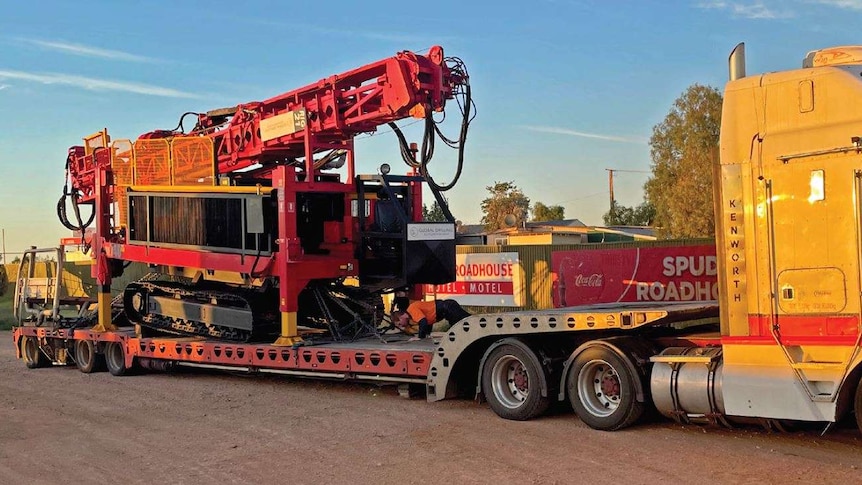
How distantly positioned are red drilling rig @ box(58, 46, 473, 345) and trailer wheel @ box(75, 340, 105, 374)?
57 cm

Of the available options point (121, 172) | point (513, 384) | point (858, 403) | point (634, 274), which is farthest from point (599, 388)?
point (634, 274)

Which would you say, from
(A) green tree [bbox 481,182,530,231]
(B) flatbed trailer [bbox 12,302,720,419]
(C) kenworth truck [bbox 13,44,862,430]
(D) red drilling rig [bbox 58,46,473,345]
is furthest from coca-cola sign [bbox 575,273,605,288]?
(A) green tree [bbox 481,182,530,231]

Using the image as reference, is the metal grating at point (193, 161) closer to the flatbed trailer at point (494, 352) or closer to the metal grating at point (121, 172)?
the metal grating at point (121, 172)

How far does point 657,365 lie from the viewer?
850 cm

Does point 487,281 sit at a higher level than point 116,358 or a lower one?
higher

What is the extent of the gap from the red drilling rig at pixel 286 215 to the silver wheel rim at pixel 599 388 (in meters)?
4.13

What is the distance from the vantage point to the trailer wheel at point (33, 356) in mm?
17047

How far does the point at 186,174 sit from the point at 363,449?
7.57m

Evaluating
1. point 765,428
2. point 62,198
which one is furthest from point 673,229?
point 765,428

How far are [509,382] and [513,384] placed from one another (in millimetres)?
54

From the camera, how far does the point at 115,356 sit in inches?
594

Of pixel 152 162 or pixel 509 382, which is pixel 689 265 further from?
pixel 152 162

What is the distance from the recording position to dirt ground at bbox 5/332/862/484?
23.7ft

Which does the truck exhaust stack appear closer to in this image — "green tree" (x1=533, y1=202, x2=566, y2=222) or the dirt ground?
the dirt ground
